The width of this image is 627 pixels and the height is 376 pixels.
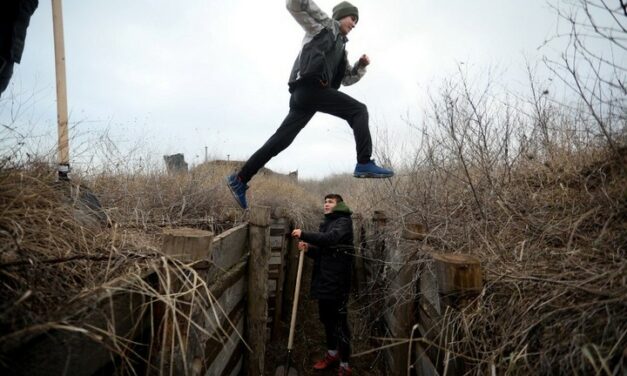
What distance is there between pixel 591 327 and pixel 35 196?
99.8 inches

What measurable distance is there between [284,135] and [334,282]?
251 cm

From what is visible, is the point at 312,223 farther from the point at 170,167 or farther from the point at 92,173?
the point at 92,173

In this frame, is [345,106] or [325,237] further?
[325,237]

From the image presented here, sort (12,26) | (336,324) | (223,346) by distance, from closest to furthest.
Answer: (12,26) < (223,346) < (336,324)

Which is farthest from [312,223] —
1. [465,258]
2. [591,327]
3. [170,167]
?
[591,327]

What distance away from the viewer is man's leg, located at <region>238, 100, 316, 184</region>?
3.24 m

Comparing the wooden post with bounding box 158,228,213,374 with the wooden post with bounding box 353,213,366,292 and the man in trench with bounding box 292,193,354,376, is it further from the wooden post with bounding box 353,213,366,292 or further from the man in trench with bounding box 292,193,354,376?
the wooden post with bounding box 353,213,366,292

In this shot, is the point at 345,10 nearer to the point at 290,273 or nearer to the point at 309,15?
the point at 309,15

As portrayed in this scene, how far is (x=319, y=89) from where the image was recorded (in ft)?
10.1

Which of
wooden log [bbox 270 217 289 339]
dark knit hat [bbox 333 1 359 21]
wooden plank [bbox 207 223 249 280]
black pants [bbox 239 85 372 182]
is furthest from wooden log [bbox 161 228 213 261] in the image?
wooden log [bbox 270 217 289 339]

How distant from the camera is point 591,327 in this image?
1.13 metres

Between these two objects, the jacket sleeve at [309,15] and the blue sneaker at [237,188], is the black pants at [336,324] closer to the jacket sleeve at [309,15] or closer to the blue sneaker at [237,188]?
the blue sneaker at [237,188]

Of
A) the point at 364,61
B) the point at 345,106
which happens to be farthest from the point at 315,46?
the point at 364,61

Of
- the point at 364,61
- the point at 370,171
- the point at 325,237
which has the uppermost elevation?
the point at 364,61
